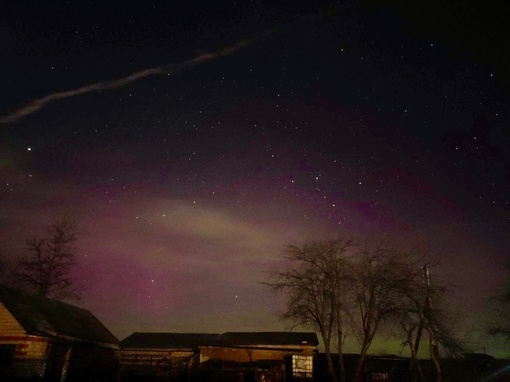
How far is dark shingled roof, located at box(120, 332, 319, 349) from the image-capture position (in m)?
34.8

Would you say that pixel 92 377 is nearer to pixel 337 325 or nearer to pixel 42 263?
pixel 337 325

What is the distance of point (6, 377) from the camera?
747 inches

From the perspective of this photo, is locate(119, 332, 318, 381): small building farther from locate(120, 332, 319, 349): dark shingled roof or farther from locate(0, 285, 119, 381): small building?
locate(0, 285, 119, 381): small building

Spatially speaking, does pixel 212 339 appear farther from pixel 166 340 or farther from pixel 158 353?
pixel 166 340

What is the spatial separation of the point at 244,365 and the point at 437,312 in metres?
14.2

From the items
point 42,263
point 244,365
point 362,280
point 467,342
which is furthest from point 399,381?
point 42,263

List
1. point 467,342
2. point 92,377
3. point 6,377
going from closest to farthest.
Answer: point 6,377
point 92,377
point 467,342

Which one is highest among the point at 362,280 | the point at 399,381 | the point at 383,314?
the point at 362,280

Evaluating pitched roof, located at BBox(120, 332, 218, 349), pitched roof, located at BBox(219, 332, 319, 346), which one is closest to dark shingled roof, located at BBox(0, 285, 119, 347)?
pitched roof, located at BBox(120, 332, 218, 349)

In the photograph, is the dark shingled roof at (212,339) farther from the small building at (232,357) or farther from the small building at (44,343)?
the small building at (44,343)

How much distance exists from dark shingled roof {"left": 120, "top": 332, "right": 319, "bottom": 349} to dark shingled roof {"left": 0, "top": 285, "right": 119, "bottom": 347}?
3971mm

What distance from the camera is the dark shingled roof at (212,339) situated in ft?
114

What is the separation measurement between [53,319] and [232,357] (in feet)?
45.9

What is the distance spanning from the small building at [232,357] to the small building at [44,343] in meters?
2.62
